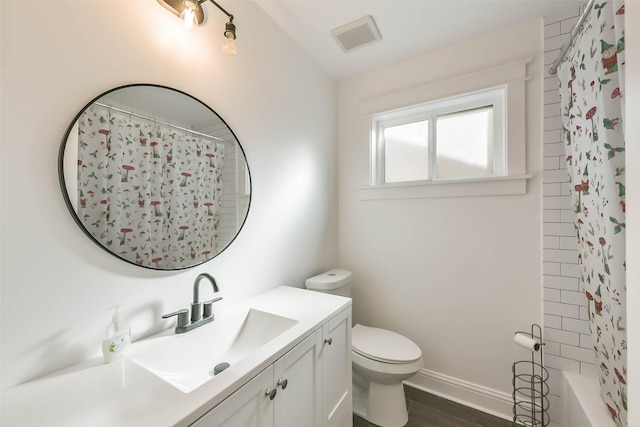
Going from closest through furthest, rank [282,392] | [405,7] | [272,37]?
[282,392] → [405,7] → [272,37]

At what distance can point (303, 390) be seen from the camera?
3.14 feet

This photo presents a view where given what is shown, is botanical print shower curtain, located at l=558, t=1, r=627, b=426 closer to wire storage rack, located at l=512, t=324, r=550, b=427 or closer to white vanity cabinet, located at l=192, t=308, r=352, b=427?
wire storage rack, located at l=512, t=324, r=550, b=427

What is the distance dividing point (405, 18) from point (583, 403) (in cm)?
222

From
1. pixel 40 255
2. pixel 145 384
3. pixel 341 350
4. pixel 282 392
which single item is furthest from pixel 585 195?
pixel 40 255

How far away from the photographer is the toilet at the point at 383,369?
1385 mm

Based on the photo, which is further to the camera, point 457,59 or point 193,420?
point 457,59

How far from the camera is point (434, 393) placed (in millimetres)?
1722

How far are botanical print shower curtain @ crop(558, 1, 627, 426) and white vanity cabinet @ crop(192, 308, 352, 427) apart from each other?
1032mm

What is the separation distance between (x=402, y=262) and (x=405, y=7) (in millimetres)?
1631

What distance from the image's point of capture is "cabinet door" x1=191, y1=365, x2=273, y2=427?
0.63m

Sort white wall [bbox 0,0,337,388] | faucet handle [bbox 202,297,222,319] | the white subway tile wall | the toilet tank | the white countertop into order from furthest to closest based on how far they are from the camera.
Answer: the toilet tank
the white subway tile wall
faucet handle [bbox 202,297,222,319]
white wall [bbox 0,0,337,388]
the white countertop

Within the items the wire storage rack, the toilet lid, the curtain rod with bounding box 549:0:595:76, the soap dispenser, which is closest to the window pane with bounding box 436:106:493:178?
the curtain rod with bounding box 549:0:595:76

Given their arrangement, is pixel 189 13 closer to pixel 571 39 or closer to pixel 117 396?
pixel 117 396

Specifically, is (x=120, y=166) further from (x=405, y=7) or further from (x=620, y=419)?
(x=620, y=419)
